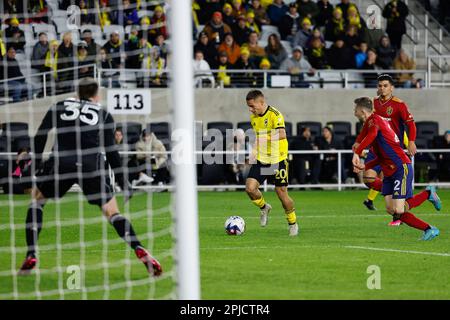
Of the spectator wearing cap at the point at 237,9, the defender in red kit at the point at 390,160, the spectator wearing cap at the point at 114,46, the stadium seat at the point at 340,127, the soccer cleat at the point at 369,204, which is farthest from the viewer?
the spectator wearing cap at the point at 237,9

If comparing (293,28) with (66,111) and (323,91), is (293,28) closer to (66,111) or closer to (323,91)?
(323,91)

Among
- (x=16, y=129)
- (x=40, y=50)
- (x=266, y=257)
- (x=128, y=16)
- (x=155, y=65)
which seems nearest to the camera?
(x=266, y=257)

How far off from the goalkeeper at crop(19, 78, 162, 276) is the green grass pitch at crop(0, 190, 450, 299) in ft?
2.23

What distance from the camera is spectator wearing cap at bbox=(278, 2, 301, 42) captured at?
29.4 meters

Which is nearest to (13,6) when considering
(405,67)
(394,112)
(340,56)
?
(340,56)

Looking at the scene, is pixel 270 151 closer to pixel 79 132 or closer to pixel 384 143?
pixel 384 143

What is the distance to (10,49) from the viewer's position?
22.9m

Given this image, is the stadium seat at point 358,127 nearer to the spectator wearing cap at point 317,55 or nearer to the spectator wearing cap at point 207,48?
the spectator wearing cap at point 317,55

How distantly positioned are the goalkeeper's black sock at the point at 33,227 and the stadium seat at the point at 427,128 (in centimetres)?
1776

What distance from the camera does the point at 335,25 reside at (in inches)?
1161

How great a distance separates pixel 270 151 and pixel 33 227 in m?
5.03

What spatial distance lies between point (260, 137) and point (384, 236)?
2.22 meters

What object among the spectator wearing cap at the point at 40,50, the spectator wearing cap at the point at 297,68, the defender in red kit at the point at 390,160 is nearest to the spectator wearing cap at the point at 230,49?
the spectator wearing cap at the point at 297,68

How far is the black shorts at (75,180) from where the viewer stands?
11.0 meters
